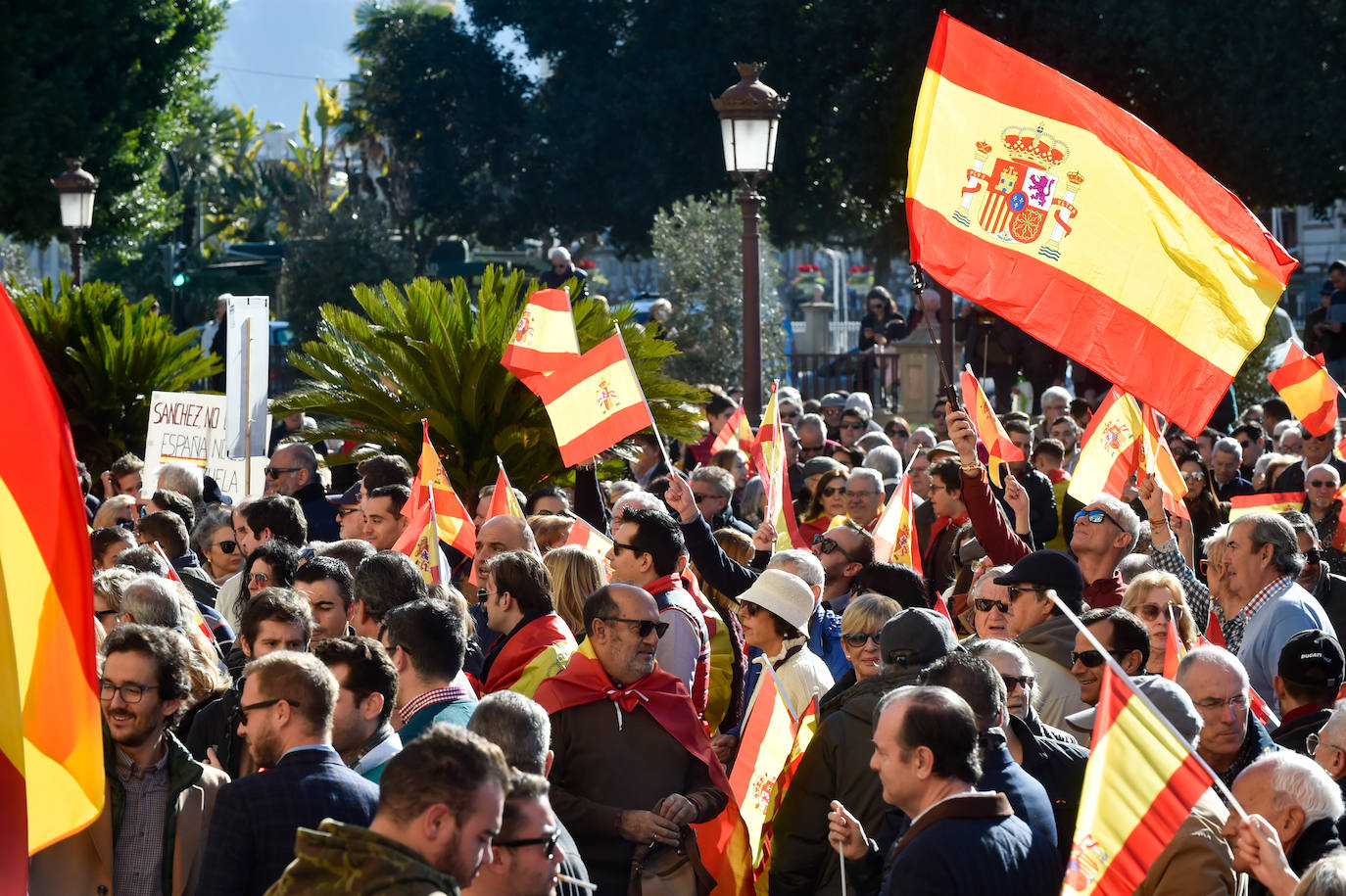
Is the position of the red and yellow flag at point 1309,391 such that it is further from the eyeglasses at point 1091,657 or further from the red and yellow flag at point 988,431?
the eyeglasses at point 1091,657

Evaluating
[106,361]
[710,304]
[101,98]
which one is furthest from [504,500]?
[101,98]

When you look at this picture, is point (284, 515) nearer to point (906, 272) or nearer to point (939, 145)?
point (939, 145)

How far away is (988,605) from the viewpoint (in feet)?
23.6

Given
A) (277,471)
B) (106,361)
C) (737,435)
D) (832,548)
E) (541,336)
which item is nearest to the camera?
(832,548)

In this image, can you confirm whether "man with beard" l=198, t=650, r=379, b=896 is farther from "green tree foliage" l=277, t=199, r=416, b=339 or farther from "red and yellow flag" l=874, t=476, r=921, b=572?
"green tree foliage" l=277, t=199, r=416, b=339

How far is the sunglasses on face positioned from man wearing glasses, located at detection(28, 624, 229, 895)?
10.7 feet

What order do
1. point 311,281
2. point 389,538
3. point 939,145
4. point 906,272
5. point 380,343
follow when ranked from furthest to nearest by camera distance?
1. point 906,272
2. point 311,281
3. point 380,343
4. point 389,538
5. point 939,145

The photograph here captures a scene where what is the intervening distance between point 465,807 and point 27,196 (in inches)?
1135

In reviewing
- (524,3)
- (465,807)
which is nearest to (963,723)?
(465,807)

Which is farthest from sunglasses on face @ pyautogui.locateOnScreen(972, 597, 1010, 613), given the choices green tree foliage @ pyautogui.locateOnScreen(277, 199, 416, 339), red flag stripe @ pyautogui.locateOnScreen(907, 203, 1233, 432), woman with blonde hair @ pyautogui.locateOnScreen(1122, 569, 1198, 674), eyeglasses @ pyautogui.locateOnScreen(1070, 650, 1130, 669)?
green tree foliage @ pyautogui.locateOnScreen(277, 199, 416, 339)

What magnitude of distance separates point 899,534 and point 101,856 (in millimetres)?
5392

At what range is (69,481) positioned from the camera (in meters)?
4.09

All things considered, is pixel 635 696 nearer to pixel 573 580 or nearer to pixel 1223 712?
pixel 573 580

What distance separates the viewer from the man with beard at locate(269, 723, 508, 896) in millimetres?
3445
